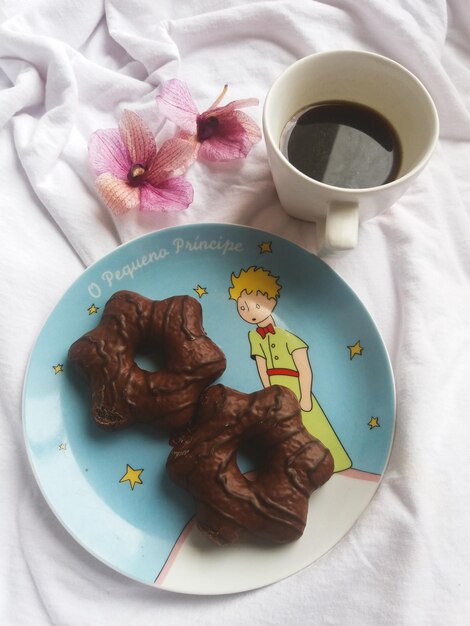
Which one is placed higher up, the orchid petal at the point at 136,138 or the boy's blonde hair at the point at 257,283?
the orchid petal at the point at 136,138

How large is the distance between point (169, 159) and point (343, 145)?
302 mm

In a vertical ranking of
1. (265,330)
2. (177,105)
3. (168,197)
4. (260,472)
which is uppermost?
(177,105)

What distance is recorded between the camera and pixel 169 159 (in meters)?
1.03

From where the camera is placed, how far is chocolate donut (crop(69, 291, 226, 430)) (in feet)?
2.98

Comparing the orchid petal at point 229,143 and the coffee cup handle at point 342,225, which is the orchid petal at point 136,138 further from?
the coffee cup handle at point 342,225

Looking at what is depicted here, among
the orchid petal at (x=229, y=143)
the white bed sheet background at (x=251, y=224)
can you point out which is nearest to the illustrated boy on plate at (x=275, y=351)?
the white bed sheet background at (x=251, y=224)

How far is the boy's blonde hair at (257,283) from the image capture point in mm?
1022

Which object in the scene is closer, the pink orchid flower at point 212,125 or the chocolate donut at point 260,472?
the chocolate donut at point 260,472

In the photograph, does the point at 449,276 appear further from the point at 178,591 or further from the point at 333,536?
the point at 178,591

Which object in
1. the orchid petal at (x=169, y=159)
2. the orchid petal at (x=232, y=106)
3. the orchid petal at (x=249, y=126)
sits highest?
the orchid petal at (x=232, y=106)

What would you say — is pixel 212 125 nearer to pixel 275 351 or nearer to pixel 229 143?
pixel 229 143

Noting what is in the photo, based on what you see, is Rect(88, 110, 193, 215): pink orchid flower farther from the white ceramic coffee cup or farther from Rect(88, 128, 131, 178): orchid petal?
the white ceramic coffee cup

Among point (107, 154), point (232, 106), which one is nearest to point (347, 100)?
point (232, 106)

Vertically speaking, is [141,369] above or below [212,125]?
below
